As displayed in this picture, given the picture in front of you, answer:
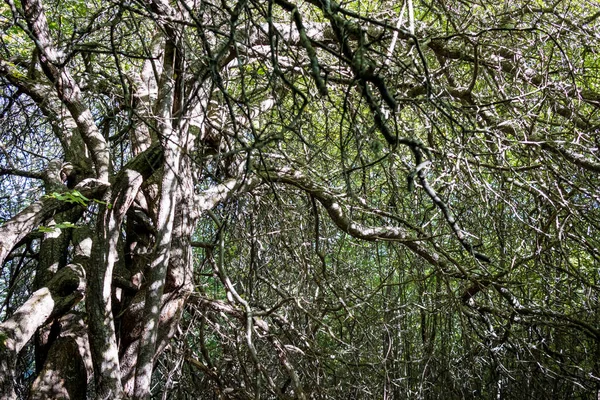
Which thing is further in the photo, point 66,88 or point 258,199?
point 258,199

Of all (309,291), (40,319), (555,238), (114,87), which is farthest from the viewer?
(309,291)

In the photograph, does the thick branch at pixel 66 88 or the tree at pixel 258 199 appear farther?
the thick branch at pixel 66 88

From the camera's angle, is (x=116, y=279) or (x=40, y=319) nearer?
(x=40, y=319)

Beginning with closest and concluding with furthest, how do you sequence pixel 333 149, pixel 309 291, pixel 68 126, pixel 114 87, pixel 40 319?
pixel 40 319, pixel 68 126, pixel 114 87, pixel 309 291, pixel 333 149

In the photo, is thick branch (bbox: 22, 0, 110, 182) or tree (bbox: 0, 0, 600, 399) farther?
thick branch (bbox: 22, 0, 110, 182)

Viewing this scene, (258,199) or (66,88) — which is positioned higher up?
(258,199)

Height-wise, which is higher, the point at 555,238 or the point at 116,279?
the point at 555,238

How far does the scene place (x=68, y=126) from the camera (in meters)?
4.51

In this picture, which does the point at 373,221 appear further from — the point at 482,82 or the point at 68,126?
the point at 68,126

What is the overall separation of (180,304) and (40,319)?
85 cm

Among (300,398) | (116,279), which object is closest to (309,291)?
(300,398)

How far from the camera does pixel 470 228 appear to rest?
459 cm

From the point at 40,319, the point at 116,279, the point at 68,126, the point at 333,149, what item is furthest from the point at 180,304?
the point at 333,149

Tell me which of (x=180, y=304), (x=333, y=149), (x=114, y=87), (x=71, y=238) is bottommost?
(x=180, y=304)
